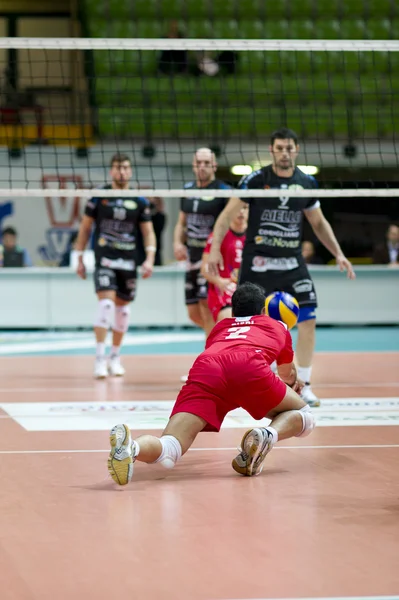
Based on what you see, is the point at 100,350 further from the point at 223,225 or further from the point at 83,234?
the point at 223,225

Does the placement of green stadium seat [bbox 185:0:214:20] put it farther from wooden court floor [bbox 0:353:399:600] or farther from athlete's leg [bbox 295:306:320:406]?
wooden court floor [bbox 0:353:399:600]

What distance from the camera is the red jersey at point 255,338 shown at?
17.5 ft

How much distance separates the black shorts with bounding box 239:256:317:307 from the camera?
7.60 m

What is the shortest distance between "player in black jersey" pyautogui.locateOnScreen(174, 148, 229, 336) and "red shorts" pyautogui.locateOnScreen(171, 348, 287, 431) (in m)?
4.15

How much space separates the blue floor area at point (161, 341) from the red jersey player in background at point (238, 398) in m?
7.22

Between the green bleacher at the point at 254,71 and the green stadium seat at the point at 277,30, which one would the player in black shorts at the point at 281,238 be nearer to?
the green bleacher at the point at 254,71

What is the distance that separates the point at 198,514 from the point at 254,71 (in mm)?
18031

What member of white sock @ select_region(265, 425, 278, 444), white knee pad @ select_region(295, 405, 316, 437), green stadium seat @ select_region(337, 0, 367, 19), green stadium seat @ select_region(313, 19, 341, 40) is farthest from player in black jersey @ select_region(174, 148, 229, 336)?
green stadium seat @ select_region(337, 0, 367, 19)

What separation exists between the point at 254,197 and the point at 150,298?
9.34m

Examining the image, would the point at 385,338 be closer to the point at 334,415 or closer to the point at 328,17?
the point at 334,415

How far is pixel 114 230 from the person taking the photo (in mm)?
9742

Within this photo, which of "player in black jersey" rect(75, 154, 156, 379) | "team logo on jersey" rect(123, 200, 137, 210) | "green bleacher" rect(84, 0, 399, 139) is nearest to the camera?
"player in black jersey" rect(75, 154, 156, 379)

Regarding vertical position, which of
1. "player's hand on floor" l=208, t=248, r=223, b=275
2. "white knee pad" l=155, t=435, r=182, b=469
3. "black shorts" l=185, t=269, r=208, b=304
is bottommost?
"white knee pad" l=155, t=435, r=182, b=469

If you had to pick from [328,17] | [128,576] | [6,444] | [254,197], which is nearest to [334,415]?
[254,197]
